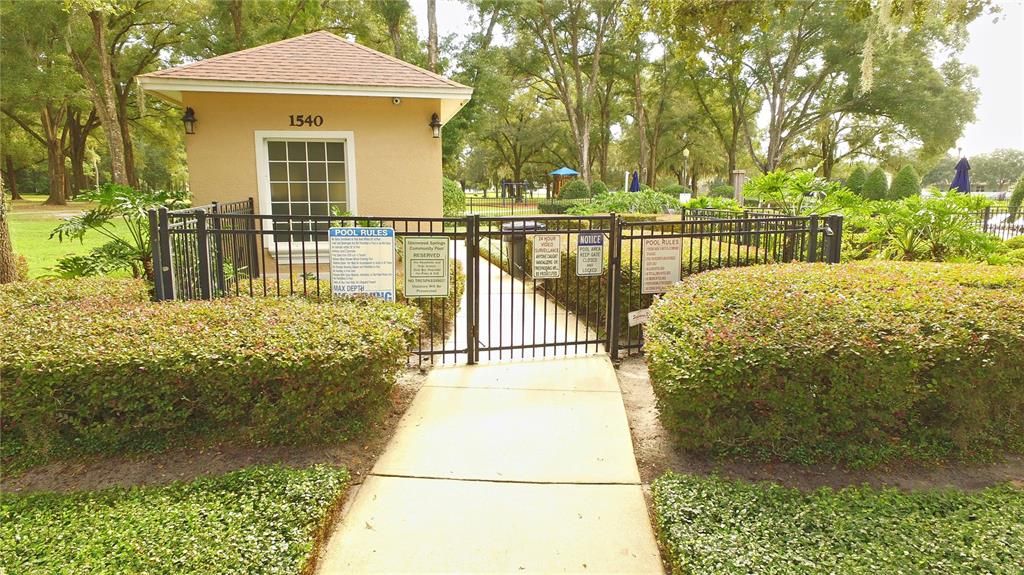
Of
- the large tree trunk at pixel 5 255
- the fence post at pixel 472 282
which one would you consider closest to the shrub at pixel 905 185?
the fence post at pixel 472 282

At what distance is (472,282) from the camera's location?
561cm

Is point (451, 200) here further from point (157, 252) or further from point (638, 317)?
point (157, 252)

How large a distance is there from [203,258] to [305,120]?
15.6ft

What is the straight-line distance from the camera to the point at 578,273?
5.91 m

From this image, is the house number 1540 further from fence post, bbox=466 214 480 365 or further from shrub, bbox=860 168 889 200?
shrub, bbox=860 168 889 200

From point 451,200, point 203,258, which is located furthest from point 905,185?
point 203,258

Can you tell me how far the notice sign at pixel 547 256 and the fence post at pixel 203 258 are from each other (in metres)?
3.16

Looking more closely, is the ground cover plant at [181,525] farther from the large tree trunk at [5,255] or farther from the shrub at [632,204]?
the shrub at [632,204]

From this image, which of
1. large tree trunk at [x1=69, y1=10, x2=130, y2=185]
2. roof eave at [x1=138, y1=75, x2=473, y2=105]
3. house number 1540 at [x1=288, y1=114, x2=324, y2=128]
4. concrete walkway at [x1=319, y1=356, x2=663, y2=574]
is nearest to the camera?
concrete walkway at [x1=319, y1=356, x2=663, y2=574]

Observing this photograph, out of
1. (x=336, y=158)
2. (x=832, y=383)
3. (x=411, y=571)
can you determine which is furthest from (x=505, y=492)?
(x=336, y=158)

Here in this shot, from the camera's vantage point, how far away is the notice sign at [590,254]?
5.91m

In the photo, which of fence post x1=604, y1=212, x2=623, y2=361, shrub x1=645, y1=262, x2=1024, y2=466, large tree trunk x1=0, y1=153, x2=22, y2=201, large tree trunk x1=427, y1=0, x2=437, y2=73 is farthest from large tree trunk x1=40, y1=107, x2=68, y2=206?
shrub x1=645, y1=262, x2=1024, y2=466

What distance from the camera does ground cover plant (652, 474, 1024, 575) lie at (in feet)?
8.55

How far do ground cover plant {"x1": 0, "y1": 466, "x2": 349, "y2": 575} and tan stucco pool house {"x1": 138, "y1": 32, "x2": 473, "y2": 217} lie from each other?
6.68 meters
